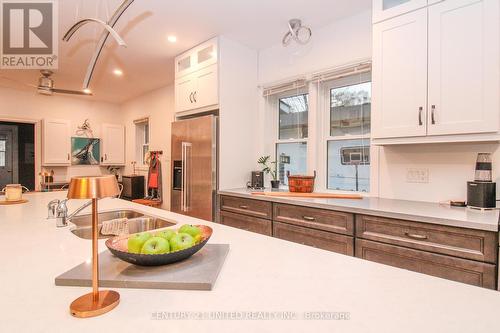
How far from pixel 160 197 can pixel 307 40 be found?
3.53 metres

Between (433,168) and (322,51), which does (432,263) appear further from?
(322,51)

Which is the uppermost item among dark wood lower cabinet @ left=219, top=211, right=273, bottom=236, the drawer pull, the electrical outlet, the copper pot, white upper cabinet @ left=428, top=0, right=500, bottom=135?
white upper cabinet @ left=428, top=0, right=500, bottom=135

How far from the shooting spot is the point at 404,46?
6.35 feet

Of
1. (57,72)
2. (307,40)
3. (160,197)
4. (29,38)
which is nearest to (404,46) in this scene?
(307,40)

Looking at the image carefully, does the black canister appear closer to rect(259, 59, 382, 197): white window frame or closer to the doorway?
rect(259, 59, 382, 197): white window frame

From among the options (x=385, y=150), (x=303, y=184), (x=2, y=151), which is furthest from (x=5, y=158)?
(x=385, y=150)

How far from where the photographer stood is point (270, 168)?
3.31 metres

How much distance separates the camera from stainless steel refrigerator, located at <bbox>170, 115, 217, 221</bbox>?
116 inches

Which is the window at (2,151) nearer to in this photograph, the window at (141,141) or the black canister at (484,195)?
the window at (141,141)

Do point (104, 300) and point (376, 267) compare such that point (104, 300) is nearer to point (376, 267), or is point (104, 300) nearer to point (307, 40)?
point (376, 267)

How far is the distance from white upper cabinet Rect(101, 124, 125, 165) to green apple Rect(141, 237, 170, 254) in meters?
5.62

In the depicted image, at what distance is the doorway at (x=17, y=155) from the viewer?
5.38 m

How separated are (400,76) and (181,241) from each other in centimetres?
192

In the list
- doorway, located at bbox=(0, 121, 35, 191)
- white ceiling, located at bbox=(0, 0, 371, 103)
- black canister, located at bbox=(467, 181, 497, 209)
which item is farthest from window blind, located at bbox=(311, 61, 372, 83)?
doorway, located at bbox=(0, 121, 35, 191)
